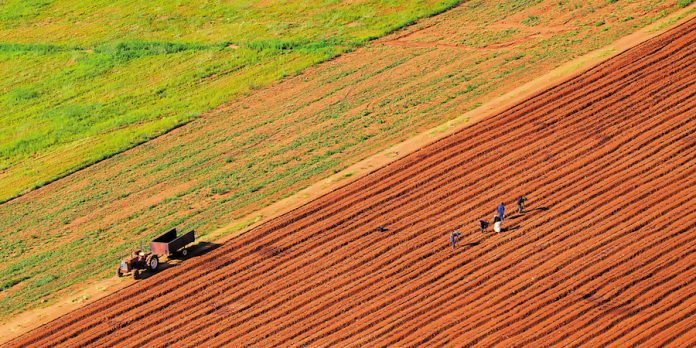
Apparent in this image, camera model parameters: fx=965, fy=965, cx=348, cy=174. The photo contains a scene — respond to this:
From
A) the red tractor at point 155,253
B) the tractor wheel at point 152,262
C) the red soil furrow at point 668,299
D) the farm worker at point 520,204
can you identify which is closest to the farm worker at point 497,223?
the farm worker at point 520,204

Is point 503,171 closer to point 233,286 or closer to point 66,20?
point 233,286

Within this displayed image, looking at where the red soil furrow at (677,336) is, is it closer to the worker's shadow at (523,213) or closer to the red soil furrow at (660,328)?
the red soil furrow at (660,328)

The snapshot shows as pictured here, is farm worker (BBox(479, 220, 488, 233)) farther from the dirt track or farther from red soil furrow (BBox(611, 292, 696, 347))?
red soil furrow (BBox(611, 292, 696, 347))

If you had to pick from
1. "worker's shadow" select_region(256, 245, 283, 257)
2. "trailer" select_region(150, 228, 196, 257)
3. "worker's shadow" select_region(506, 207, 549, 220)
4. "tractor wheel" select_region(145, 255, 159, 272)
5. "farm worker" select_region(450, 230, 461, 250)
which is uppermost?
"trailer" select_region(150, 228, 196, 257)

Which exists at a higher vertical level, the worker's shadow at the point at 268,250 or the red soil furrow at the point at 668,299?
the worker's shadow at the point at 268,250

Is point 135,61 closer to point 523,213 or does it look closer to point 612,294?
point 523,213

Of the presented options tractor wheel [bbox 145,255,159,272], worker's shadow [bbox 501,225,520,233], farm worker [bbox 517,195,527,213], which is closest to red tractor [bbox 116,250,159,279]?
tractor wheel [bbox 145,255,159,272]
